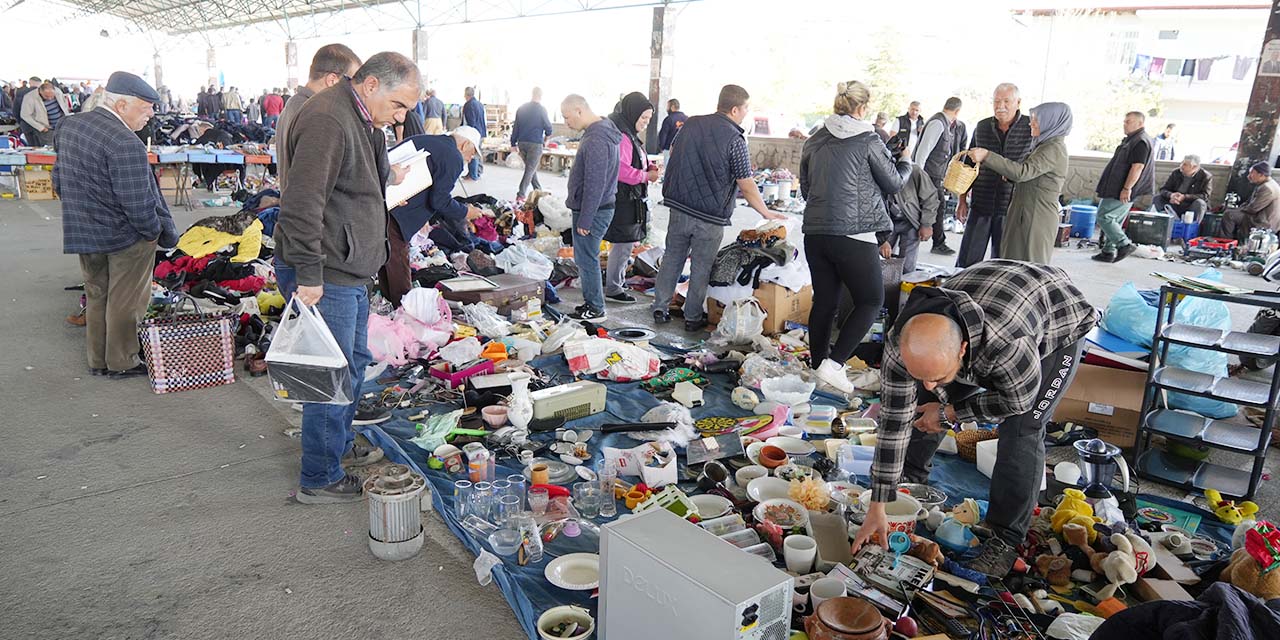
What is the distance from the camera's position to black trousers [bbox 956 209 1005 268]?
622 cm

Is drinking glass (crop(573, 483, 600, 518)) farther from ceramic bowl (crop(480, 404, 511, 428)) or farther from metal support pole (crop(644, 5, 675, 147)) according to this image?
metal support pole (crop(644, 5, 675, 147))

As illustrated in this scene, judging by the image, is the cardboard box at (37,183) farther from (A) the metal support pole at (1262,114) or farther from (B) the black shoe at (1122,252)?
(A) the metal support pole at (1262,114)

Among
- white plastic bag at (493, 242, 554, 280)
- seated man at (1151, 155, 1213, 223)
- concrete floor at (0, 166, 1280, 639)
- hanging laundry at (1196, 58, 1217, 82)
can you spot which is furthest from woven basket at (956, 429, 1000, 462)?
hanging laundry at (1196, 58, 1217, 82)

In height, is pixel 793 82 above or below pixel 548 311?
above

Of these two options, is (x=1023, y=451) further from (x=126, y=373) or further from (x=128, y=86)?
(x=126, y=373)

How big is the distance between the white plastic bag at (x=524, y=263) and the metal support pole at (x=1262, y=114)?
31.8ft

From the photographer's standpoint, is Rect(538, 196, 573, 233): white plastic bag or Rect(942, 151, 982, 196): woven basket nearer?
Rect(942, 151, 982, 196): woven basket

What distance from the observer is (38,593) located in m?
2.58

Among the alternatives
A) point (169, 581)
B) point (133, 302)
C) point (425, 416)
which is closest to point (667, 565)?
point (169, 581)

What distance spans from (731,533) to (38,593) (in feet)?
7.65

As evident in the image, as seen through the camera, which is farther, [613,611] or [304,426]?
[304,426]

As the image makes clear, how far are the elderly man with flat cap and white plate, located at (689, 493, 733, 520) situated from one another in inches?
136

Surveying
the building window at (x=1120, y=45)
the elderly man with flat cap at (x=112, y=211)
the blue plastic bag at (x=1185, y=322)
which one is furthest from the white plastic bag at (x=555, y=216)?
the building window at (x=1120, y=45)

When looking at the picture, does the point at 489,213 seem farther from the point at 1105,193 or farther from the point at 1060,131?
the point at 1105,193
